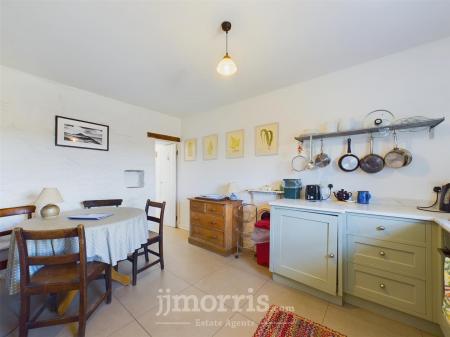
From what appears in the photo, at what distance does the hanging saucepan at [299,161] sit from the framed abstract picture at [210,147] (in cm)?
148

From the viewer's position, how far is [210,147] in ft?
11.6

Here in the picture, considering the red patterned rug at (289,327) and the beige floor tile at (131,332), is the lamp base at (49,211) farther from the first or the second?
the red patterned rug at (289,327)

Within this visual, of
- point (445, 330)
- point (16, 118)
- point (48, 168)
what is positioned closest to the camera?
point (445, 330)

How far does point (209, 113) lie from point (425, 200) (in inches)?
125

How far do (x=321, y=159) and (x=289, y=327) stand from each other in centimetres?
172

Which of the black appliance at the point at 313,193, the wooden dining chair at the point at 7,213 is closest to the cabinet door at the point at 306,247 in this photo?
the black appliance at the point at 313,193

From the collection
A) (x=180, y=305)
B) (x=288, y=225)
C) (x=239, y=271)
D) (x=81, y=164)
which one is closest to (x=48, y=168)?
(x=81, y=164)

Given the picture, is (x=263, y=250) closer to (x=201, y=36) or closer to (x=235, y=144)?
(x=235, y=144)

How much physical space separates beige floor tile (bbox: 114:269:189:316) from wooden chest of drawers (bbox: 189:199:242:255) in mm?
794

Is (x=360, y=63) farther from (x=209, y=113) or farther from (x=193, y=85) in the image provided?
(x=209, y=113)

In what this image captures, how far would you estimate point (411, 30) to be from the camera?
1597 millimetres

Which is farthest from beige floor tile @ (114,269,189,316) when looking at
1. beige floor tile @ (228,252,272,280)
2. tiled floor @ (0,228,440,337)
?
beige floor tile @ (228,252,272,280)

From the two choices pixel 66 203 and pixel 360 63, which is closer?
pixel 360 63

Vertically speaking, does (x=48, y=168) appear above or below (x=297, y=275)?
above
